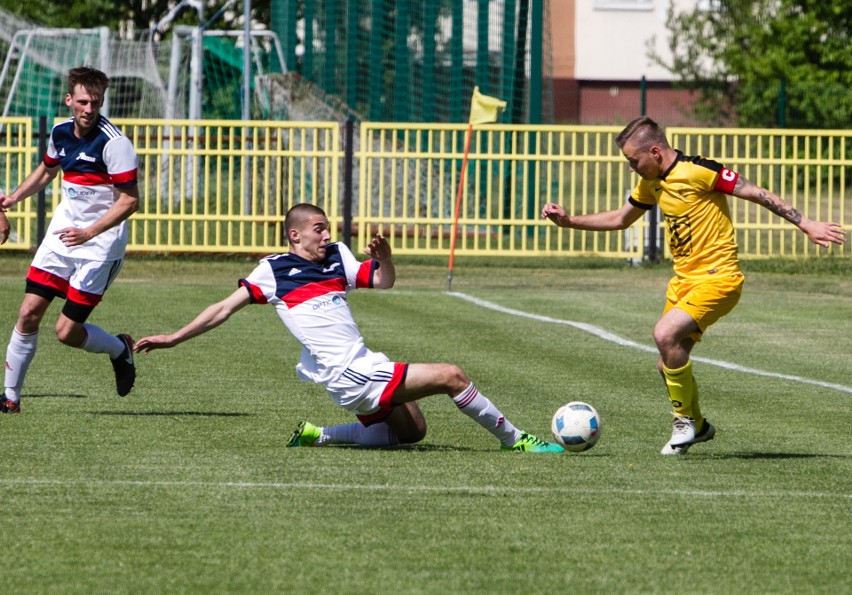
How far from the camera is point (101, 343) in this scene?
31.9 feet

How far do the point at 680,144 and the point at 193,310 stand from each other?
1017 centimetres

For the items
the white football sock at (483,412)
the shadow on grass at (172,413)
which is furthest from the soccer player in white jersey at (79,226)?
the white football sock at (483,412)

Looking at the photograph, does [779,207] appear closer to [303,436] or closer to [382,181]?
[303,436]

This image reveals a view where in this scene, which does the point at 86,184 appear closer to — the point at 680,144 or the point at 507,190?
the point at 680,144

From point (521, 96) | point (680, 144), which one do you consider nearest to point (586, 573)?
point (680, 144)

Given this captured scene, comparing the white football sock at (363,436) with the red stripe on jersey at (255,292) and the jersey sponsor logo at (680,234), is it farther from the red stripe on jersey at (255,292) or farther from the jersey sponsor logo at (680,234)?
the jersey sponsor logo at (680,234)

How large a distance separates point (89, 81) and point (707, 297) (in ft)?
12.2

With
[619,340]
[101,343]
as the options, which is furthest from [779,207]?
[619,340]

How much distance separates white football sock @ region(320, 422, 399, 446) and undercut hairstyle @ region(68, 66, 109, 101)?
252cm

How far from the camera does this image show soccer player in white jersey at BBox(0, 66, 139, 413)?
9.27 m

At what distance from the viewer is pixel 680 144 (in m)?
24.0

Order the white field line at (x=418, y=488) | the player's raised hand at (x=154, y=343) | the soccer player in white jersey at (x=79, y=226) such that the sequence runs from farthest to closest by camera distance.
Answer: the soccer player in white jersey at (x=79, y=226), the player's raised hand at (x=154, y=343), the white field line at (x=418, y=488)

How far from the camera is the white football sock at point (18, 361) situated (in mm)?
9320

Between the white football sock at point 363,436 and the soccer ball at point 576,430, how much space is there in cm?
86
